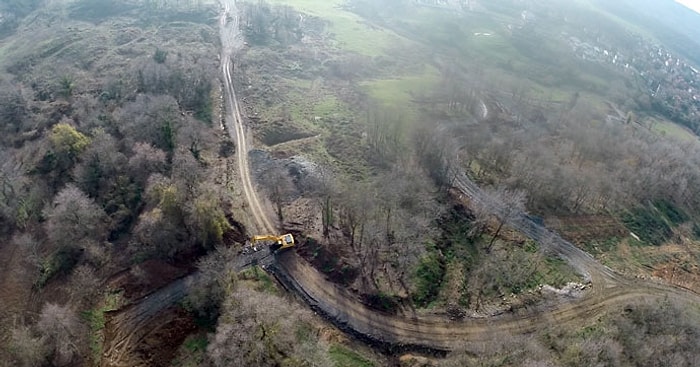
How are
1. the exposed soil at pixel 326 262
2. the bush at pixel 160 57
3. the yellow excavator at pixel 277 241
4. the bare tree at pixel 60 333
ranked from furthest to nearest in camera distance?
the bush at pixel 160 57, the yellow excavator at pixel 277 241, the exposed soil at pixel 326 262, the bare tree at pixel 60 333

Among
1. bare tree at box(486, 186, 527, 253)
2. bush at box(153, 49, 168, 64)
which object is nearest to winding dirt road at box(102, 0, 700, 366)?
bare tree at box(486, 186, 527, 253)

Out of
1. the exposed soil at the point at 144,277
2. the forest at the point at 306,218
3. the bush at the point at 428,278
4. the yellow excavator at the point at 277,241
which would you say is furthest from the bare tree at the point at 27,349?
the bush at the point at 428,278

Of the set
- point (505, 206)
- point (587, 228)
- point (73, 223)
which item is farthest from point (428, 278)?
point (73, 223)

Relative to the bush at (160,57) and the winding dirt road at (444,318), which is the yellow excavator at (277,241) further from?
the bush at (160,57)

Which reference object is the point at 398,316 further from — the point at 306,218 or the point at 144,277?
the point at 144,277

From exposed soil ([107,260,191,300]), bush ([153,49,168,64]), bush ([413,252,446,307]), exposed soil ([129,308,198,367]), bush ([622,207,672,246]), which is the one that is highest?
bush ([153,49,168,64])

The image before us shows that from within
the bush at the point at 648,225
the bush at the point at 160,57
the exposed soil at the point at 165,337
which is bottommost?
the exposed soil at the point at 165,337

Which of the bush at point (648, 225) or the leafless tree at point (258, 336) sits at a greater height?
the bush at point (648, 225)

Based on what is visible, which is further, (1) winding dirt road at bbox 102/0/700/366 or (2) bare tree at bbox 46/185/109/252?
(2) bare tree at bbox 46/185/109/252

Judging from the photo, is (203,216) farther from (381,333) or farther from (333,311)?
(381,333)

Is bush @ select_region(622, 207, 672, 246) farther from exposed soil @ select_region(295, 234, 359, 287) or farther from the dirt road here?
the dirt road

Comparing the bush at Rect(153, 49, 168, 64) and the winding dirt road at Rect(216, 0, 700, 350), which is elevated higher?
the bush at Rect(153, 49, 168, 64)
